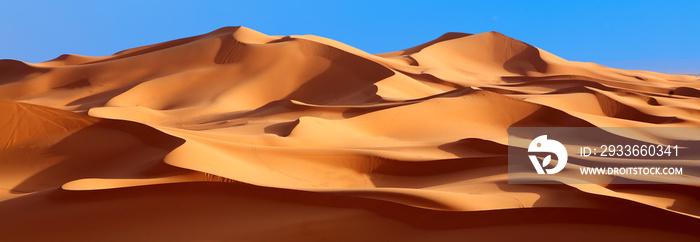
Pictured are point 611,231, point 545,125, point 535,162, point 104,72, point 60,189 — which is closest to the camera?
point 611,231

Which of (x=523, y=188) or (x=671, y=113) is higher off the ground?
(x=671, y=113)

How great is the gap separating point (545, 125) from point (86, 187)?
7.74 m

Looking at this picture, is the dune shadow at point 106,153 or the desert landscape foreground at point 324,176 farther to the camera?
the dune shadow at point 106,153

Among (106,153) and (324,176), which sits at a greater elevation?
(106,153)

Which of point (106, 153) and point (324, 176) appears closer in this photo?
point (324, 176)

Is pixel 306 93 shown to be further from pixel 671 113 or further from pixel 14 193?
pixel 14 193

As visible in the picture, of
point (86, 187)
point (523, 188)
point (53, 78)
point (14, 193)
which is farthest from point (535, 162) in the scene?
point (53, 78)

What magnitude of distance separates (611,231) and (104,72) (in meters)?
16.8

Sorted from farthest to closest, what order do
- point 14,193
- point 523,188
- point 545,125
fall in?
point 545,125, point 14,193, point 523,188

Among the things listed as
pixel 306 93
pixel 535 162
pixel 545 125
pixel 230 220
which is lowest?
pixel 230 220

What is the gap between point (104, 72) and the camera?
59.8 feet

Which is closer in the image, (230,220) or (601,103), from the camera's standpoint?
(230,220)

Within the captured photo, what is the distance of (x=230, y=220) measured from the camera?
4.42m

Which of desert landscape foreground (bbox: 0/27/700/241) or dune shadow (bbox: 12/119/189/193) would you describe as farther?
dune shadow (bbox: 12/119/189/193)
